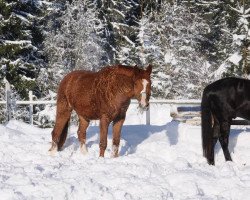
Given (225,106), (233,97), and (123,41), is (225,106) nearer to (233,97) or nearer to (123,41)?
(233,97)

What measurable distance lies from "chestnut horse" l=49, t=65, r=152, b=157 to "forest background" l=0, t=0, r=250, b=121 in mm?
12049

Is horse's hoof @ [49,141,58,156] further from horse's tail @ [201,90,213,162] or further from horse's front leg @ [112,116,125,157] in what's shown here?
horse's tail @ [201,90,213,162]

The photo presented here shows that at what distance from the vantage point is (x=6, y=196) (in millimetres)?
4602

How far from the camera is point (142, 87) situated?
6430 mm

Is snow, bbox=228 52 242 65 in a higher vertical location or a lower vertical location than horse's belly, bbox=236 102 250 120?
lower

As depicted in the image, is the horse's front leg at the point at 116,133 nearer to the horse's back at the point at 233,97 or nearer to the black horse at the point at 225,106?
the black horse at the point at 225,106

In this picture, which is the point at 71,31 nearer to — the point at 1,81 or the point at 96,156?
the point at 1,81

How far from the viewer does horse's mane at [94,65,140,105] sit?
6691 mm

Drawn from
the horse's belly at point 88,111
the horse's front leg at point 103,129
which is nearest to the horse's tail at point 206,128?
the horse's front leg at point 103,129

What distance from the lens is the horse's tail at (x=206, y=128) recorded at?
735cm

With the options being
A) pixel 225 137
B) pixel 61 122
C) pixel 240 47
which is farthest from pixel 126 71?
pixel 240 47

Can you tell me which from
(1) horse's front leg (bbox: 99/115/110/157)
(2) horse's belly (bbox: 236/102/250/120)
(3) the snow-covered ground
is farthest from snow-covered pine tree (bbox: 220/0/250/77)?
(1) horse's front leg (bbox: 99/115/110/157)

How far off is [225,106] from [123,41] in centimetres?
2518

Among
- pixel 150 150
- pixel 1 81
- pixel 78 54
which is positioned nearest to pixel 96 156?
pixel 150 150
